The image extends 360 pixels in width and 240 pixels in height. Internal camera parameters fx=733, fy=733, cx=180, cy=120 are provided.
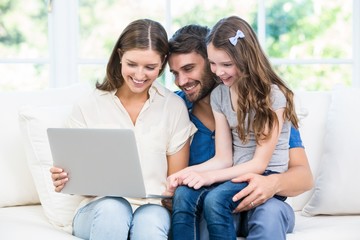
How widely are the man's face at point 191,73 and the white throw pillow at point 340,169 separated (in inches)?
21.4

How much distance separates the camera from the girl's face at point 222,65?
96.6 inches

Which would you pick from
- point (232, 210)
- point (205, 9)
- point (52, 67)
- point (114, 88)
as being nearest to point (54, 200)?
point (114, 88)

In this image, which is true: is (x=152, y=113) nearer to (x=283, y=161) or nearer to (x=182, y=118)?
(x=182, y=118)

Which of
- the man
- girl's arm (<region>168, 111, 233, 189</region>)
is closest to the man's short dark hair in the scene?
the man

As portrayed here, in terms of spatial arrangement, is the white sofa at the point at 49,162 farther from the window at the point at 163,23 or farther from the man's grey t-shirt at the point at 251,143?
the window at the point at 163,23

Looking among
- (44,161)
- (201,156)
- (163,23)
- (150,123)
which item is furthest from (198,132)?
(163,23)

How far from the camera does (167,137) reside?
254 centimetres

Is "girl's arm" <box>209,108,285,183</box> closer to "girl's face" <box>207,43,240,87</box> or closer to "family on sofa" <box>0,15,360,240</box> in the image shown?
"family on sofa" <box>0,15,360,240</box>

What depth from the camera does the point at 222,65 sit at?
96.9 inches

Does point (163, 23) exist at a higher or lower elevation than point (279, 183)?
higher

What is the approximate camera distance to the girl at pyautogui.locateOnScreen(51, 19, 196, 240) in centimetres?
248

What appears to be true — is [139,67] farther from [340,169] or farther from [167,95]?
[340,169]

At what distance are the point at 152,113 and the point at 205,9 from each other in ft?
3.81

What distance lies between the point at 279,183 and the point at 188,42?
0.60m
